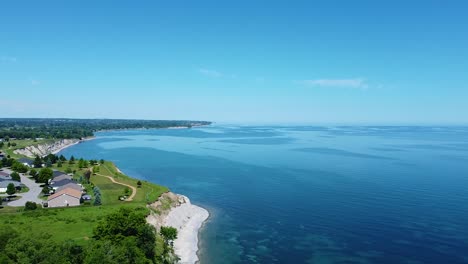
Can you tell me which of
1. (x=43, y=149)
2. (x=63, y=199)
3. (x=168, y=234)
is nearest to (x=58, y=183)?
(x=63, y=199)

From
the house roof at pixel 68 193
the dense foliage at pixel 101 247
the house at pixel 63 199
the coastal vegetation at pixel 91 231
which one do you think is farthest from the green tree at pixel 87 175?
the dense foliage at pixel 101 247

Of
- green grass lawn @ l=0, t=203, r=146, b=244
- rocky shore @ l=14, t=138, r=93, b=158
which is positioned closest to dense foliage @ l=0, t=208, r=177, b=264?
green grass lawn @ l=0, t=203, r=146, b=244

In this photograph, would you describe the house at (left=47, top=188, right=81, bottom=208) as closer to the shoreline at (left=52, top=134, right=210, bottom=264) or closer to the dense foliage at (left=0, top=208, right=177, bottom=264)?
the shoreline at (left=52, top=134, right=210, bottom=264)

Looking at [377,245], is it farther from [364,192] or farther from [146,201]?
[146,201]

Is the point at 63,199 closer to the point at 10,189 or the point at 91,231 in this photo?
the point at 10,189

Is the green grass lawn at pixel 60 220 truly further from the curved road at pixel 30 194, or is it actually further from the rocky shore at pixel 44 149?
the rocky shore at pixel 44 149

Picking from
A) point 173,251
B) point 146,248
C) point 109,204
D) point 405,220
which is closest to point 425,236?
point 405,220
